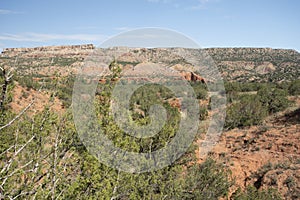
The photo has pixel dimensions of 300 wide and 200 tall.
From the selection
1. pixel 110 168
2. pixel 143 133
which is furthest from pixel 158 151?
pixel 110 168

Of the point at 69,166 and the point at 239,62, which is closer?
the point at 69,166

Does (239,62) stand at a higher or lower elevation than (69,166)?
higher

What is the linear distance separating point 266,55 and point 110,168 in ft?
292

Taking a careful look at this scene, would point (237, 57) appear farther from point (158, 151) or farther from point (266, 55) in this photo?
point (158, 151)

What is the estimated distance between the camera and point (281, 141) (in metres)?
18.9

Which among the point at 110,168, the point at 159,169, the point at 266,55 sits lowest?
the point at 159,169

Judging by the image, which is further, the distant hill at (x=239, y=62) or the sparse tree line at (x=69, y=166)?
the distant hill at (x=239, y=62)

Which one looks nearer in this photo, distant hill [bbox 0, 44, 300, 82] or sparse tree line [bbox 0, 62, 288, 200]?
sparse tree line [bbox 0, 62, 288, 200]

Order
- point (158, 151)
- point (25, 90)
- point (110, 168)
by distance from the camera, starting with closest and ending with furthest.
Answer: point (110, 168)
point (158, 151)
point (25, 90)

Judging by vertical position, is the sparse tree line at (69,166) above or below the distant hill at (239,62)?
below

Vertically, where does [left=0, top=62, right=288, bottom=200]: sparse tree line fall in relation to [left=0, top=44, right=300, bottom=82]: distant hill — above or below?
below

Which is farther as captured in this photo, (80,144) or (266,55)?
(266,55)

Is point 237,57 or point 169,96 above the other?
point 237,57

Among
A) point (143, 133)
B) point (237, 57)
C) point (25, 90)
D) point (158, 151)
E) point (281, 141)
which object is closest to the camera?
point (143, 133)
